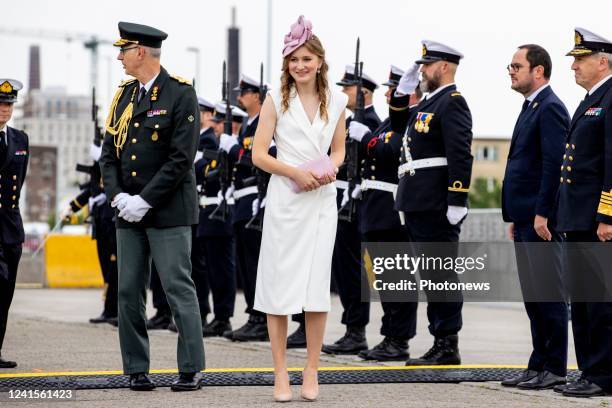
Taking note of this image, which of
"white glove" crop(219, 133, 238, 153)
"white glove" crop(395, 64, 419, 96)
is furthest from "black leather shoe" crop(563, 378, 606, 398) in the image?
"white glove" crop(219, 133, 238, 153)

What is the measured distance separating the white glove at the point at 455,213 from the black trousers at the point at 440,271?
A: 0.57 ft

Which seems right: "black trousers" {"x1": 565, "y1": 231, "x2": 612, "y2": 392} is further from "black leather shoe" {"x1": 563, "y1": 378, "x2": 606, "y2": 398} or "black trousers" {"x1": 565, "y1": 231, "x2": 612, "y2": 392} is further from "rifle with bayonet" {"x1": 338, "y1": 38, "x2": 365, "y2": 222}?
"rifle with bayonet" {"x1": 338, "y1": 38, "x2": 365, "y2": 222}

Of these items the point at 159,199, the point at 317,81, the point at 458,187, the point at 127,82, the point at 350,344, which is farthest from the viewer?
the point at 350,344

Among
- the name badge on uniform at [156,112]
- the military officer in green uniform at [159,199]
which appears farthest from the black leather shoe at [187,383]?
the name badge on uniform at [156,112]

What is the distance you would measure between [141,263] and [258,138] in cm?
108

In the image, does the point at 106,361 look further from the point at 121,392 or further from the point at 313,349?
the point at 313,349

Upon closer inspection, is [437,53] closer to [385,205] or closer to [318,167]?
[385,205]

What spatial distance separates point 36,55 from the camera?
7082 inches

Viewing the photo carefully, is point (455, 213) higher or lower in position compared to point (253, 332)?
Result: higher

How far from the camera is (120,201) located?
285 inches

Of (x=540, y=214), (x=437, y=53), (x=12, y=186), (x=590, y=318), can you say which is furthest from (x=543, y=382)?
(x=12, y=186)

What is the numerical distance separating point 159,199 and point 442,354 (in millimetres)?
2484

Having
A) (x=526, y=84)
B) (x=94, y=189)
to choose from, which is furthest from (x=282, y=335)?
(x=94, y=189)

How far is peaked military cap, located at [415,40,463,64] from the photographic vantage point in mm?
8586
